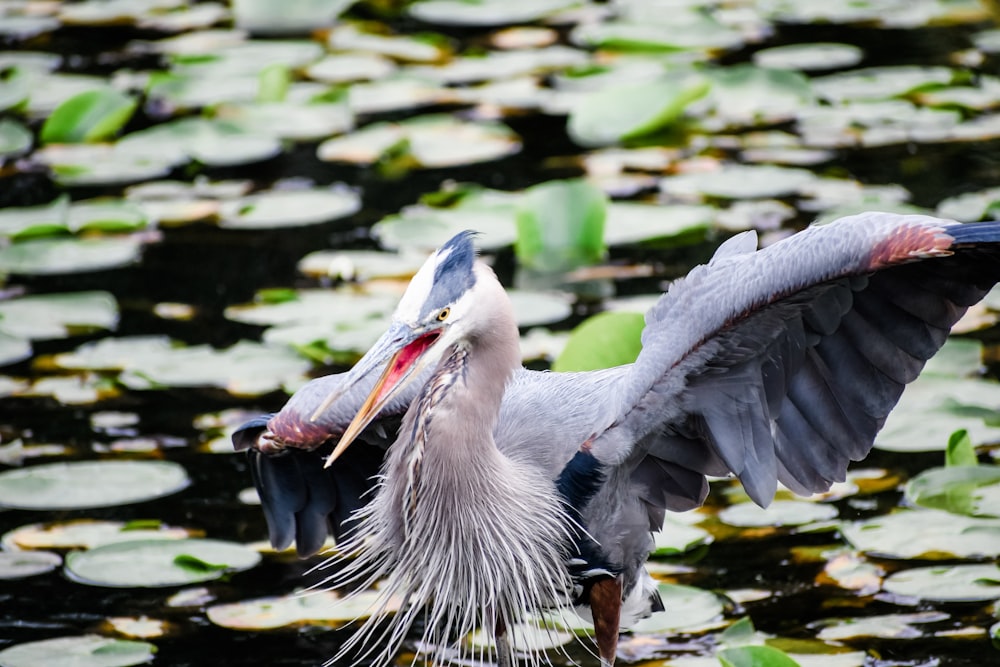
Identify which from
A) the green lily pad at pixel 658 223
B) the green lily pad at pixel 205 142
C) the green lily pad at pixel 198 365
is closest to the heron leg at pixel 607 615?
the green lily pad at pixel 198 365

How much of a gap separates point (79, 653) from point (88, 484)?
862 mm

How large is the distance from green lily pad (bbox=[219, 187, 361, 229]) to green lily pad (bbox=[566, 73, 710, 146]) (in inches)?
46.6

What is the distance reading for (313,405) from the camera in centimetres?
404

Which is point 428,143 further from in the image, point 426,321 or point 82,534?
point 426,321

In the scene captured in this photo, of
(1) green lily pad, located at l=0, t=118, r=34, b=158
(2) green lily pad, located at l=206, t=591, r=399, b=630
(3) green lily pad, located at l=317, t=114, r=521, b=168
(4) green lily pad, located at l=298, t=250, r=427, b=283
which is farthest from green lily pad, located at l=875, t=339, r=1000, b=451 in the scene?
(1) green lily pad, located at l=0, t=118, r=34, b=158

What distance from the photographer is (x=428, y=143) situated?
7508 mm

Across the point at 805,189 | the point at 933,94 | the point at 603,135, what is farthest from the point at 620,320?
the point at 933,94

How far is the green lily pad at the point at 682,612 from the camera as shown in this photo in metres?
4.16

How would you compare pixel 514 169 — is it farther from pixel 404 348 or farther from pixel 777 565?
pixel 404 348

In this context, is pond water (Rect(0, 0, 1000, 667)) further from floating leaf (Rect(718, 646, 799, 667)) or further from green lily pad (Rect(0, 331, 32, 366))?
floating leaf (Rect(718, 646, 799, 667))

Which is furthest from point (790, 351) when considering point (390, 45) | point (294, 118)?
point (390, 45)

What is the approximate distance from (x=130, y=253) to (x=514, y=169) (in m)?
1.90

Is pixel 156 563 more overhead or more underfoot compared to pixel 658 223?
more underfoot

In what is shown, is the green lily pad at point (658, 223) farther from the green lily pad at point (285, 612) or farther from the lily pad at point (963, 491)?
the green lily pad at point (285, 612)
